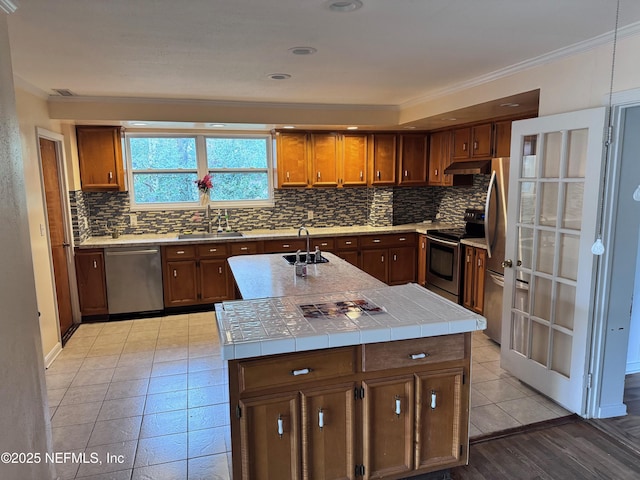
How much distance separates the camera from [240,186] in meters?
5.69

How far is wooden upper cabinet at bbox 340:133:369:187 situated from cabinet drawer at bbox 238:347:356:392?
3908 mm

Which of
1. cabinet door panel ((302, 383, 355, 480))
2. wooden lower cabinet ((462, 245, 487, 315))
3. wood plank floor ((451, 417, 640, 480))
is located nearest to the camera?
cabinet door panel ((302, 383, 355, 480))

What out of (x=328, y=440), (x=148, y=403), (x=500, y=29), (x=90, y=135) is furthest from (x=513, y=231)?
(x=90, y=135)

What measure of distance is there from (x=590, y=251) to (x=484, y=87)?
170cm

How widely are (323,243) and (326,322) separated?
335cm

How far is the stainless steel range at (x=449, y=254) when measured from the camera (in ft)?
15.9

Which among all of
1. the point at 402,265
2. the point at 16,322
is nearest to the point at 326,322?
the point at 16,322

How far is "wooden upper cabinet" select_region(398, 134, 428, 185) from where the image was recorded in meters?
5.79

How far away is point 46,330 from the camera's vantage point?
370cm

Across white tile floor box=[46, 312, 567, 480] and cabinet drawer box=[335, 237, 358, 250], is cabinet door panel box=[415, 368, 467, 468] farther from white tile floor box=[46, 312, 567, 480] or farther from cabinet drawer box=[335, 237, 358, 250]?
cabinet drawer box=[335, 237, 358, 250]

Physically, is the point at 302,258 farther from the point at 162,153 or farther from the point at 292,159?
the point at 162,153

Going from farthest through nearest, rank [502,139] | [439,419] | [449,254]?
[449,254] → [502,139] → [439,419]

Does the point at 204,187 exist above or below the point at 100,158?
below

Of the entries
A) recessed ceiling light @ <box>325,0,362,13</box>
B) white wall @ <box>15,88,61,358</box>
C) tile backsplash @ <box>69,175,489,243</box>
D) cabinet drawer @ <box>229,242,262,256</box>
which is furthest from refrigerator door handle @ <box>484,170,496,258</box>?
white wall @ <box>15,88,61,358</box>
